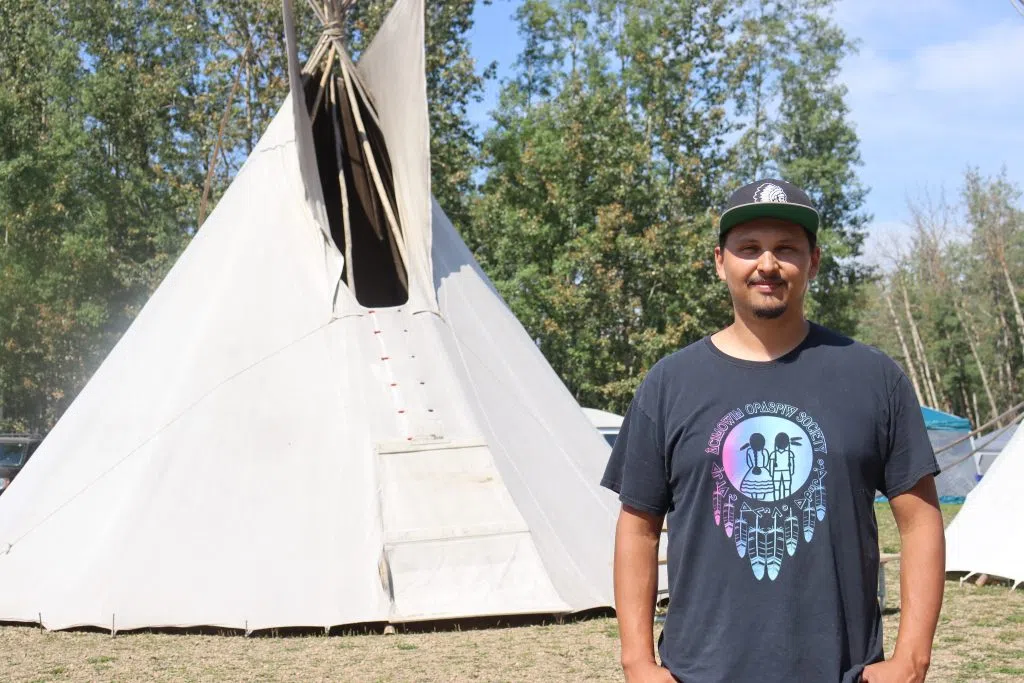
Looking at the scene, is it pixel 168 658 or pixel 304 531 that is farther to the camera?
pixel 304 531

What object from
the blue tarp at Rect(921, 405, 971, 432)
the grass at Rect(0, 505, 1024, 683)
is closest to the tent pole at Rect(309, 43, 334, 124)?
the grass at Rect(0, 505, 1024, 683)

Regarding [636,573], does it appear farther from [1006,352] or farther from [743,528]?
[1006,352]

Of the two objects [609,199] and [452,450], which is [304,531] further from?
[609,199]

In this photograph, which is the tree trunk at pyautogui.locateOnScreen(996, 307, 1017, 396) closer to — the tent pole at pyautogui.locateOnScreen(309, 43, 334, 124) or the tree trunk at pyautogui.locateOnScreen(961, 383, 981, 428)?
the tree trunk at pyautogui.locateOnScreen(961, 383, 981, 428)

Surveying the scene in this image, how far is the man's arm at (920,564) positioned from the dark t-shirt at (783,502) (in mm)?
50

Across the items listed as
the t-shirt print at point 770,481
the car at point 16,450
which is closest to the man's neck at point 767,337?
the t-shirt print at point 770,481

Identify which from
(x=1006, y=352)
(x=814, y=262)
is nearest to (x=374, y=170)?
(x=814, y=262)

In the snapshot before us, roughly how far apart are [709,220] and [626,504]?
2652cm

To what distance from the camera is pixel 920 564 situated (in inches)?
99.6

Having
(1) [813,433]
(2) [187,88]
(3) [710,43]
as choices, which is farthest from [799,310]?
(2) [187,88]

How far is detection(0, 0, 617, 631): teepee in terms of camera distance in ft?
26.6

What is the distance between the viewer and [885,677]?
2.38 m

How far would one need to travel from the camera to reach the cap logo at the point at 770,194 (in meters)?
2.62

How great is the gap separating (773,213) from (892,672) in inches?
36.8
